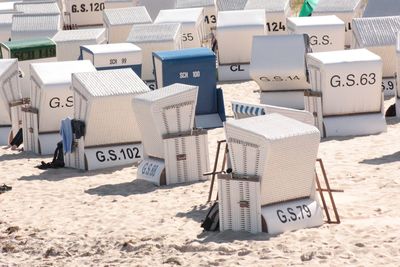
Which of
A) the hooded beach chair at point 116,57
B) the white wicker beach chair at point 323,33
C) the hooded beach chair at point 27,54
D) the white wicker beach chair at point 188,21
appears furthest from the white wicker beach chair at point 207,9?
the hooded beach chair at point 116,57

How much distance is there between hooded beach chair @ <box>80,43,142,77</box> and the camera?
81.7ft

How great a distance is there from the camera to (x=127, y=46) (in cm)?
2547

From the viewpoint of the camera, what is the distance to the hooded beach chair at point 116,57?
24.9m

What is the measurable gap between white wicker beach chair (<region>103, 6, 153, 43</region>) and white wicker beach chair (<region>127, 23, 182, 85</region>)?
4.17 metres

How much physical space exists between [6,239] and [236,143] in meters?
3.14

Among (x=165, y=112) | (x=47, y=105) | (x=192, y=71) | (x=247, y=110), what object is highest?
(x=247, y=110)

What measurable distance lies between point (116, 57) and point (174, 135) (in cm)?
725

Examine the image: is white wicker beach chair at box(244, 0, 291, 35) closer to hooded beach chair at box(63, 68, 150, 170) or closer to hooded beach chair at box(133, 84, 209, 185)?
hooded beach chair at box(63, 68, 150, 170)

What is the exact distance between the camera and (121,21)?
3186 centimetres

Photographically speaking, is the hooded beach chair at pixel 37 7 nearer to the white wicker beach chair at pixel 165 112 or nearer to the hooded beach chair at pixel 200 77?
the hooded beach chair at pixel 200 77

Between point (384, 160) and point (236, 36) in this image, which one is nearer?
point (384, 160)

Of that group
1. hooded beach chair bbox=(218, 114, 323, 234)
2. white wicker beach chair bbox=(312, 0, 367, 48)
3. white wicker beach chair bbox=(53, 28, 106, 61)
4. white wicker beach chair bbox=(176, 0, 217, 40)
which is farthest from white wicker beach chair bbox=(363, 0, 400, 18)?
hooded beach chair bbox=(218, 114, 323, 234)

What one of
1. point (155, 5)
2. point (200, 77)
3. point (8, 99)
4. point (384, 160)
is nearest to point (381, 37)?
point (200, 77)

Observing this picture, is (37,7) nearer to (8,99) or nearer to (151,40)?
(151,40)
